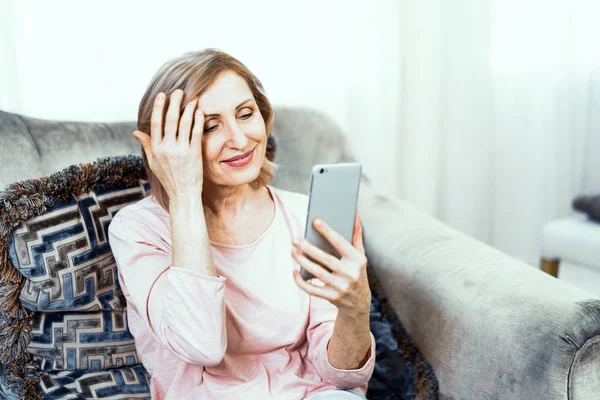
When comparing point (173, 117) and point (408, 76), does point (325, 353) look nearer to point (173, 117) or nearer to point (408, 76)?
point (173, 117)

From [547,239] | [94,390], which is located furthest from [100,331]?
[547,239]

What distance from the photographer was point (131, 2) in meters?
1.70

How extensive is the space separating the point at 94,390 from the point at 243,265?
37 cm

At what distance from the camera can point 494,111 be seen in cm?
244

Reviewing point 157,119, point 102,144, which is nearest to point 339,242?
point 157,119

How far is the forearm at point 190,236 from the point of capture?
0.94 meters

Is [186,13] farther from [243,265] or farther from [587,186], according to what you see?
[587,186]

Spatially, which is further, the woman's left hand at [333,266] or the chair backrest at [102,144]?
the chair backrest at [102,144]

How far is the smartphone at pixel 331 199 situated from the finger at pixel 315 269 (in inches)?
1.7

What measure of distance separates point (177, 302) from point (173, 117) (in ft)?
0.92

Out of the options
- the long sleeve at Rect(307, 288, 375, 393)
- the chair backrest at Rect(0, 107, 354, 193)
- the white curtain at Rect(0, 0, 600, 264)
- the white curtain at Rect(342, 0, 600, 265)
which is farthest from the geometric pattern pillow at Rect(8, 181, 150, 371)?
the white curtain at Rect(342, 0, 600, 265)

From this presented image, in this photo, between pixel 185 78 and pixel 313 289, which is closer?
pixel 313 289

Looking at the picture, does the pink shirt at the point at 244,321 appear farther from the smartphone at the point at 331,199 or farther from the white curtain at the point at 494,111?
the white curtain at the point at 494,111

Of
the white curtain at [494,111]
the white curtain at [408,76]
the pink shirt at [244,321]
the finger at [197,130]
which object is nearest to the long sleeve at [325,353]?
the pink shirt at [244,321]
